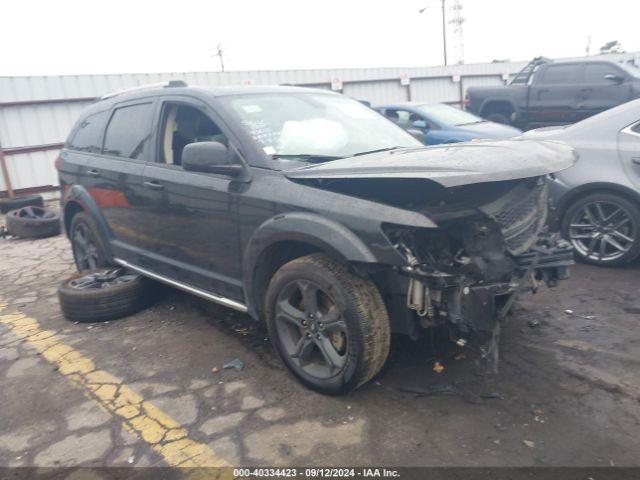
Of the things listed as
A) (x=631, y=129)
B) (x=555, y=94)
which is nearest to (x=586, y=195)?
(x=631, y=129)

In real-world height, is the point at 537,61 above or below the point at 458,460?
above

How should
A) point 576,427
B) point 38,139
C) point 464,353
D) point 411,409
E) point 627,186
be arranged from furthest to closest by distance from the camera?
point 38,139, point 627,186, point 464,353, point 411,409, point 576,427

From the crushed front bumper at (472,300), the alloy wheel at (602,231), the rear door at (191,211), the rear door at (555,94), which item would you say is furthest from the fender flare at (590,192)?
the rear door at (555,94)

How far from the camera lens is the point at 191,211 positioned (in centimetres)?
374

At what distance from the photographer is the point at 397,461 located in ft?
8.25

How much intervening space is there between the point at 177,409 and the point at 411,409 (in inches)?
54.8

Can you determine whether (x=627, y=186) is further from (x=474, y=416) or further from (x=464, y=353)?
(x=474, y=416)

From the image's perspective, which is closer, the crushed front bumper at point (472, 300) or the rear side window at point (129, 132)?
the crushed front bumper at point (472, 300)

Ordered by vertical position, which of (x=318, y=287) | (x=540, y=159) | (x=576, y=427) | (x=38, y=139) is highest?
(x=38, y=139)

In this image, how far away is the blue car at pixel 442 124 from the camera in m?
8.82

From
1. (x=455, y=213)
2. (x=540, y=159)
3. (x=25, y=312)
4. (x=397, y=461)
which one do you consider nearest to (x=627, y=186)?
(x=540, y=159)

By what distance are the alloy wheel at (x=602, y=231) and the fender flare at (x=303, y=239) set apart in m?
3.31

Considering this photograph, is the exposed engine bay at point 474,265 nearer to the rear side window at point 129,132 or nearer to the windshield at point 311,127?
the windshield at point 311,127

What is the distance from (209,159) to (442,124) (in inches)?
269
